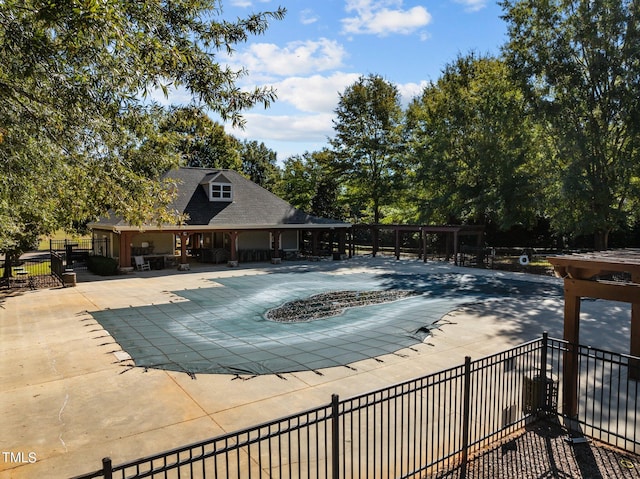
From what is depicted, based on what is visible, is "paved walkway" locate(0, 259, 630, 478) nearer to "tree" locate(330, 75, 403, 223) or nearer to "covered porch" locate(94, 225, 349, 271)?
"covered porch" locate(94, 225, 349, 271)

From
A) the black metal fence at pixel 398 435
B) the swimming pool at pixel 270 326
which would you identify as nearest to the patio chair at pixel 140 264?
the swimming pool at pixel 270 326

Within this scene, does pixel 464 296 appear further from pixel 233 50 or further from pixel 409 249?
pixel 409 249

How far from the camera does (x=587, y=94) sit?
76.8 feet

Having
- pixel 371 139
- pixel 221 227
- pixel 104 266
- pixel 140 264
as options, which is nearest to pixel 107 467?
pixel 104 266

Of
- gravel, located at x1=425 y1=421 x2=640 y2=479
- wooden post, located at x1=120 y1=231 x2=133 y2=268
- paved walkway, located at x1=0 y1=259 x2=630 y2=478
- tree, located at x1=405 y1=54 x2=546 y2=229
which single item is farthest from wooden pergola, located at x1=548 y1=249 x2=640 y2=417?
wooden post, located at x1=120 y1=231 x2=133 y2=268

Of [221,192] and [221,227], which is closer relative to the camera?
[221,227]

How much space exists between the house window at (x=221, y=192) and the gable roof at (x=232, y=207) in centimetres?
24

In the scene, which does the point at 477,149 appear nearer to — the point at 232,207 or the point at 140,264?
the point at 232,207

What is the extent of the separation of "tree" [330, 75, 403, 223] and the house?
289 inches

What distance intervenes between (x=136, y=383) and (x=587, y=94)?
1013 inches

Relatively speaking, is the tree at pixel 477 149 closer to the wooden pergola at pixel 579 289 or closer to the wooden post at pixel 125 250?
the wooden pergola at pixel 579 289

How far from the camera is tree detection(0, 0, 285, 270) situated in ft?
17.1

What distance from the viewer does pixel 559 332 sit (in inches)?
471

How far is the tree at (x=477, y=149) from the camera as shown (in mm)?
26922
